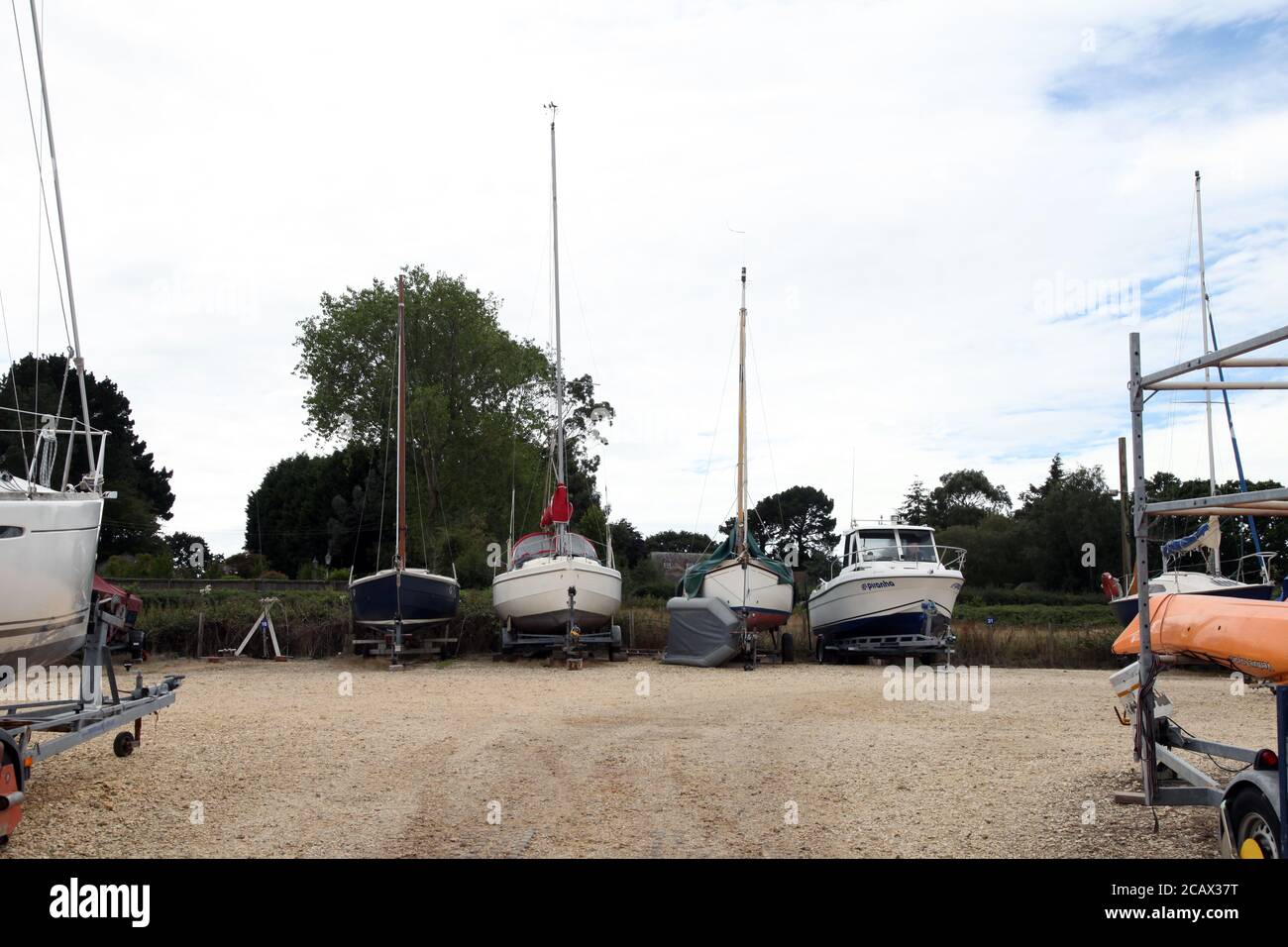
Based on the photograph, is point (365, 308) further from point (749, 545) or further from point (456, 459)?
point (749, 545)

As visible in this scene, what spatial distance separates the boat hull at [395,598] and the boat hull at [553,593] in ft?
4.34

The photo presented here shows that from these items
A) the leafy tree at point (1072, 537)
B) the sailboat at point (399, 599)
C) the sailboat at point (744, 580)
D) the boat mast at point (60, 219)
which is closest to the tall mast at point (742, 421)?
the sailboat at point (744, 580)

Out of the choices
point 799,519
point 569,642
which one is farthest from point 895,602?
point 799,519

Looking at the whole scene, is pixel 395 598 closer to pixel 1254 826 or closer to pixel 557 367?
Result: pixel 557 367

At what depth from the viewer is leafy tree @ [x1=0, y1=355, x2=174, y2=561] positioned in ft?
136

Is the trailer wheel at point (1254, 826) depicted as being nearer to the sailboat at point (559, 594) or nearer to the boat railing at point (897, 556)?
the sailboat at point (559, 594)

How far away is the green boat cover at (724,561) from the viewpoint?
74.2ft

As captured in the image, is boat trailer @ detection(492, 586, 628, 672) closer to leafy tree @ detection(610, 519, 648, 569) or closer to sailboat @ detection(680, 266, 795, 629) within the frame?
sailboat @ detection(680, 266, 795, 629)

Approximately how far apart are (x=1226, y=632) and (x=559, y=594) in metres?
16.3

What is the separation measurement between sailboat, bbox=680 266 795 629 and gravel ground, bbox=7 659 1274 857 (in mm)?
7321
